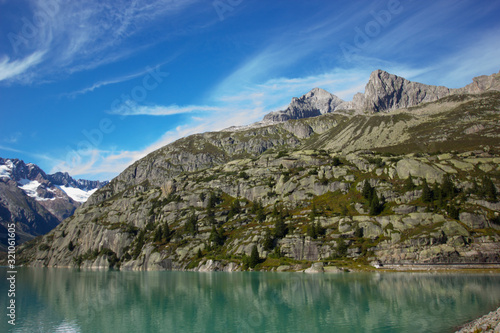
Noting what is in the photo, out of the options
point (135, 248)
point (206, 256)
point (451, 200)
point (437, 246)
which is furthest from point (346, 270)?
point (135, 248)

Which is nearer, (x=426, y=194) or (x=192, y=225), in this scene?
(x=426, y=194)

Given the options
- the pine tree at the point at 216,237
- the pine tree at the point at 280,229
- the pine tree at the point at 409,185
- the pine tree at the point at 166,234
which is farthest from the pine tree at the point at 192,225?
the pine tree at the point at 409,185

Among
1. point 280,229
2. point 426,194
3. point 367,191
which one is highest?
point 367,191

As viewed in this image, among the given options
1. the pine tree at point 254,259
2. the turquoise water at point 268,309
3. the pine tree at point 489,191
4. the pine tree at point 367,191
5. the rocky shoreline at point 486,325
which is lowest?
the pine tree at point 254,259

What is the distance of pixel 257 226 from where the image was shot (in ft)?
492

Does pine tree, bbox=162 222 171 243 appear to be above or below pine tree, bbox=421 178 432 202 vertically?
below

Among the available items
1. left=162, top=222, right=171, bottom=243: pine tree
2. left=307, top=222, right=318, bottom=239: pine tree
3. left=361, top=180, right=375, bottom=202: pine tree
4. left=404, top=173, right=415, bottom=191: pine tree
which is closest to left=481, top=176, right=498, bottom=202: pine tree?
left=404, top=173, right=415, bottom=191: pine tree

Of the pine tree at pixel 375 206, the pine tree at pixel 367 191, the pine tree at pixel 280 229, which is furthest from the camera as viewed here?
the pine tree at pixel 367 191

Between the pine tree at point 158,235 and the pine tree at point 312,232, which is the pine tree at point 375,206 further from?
the pine tree at point 158,235

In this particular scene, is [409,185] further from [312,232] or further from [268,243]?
[268,243]

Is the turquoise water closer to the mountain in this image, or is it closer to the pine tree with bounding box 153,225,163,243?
the mountain

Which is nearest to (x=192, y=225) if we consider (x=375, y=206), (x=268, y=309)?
(x=375, y=206)

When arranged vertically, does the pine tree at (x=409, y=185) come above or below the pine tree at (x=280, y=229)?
above

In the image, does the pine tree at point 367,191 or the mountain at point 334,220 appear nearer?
the mountain at point 334,220
